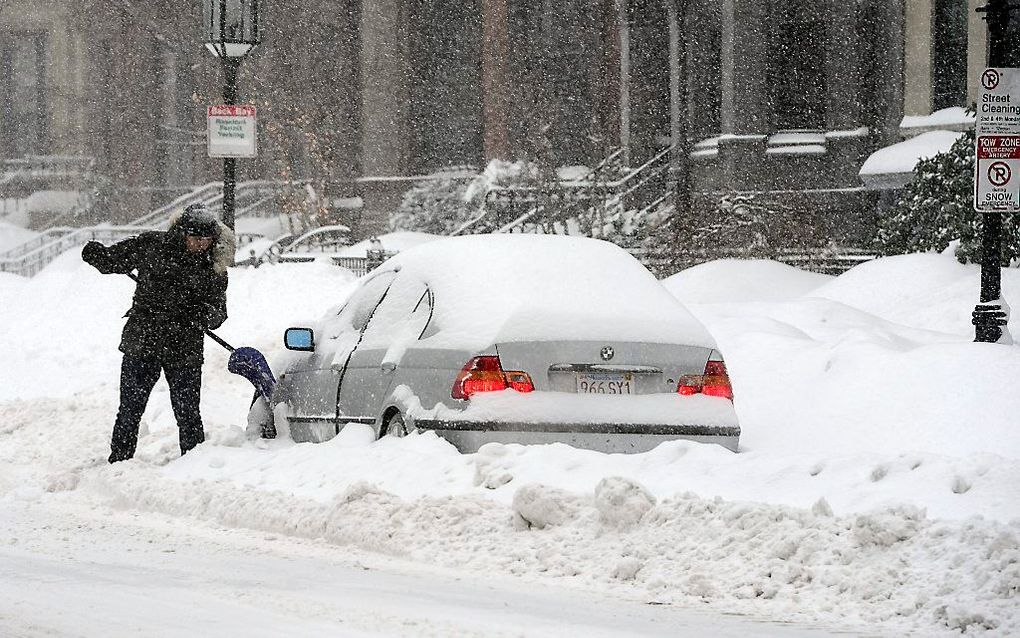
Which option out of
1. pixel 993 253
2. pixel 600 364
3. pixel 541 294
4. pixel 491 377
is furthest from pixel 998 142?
pixel 491 377

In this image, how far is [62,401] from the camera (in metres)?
14.7

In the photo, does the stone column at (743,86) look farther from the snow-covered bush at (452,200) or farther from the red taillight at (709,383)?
the red taillight at (709,383)

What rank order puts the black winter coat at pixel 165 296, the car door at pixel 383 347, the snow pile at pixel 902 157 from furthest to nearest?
the snow pile at pixel 902 157 → the black winter coat at pixel 165 296 → the car door at pixel 383 347

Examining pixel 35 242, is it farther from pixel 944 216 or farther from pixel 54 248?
pixel 944 216

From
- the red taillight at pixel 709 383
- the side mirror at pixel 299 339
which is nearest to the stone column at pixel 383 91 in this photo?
Result: the side mirror at pixel 299 339

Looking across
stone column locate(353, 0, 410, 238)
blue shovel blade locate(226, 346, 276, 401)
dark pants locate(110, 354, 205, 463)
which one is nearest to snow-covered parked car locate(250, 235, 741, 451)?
blue shovel blade locate(226, 346, 276, 401)

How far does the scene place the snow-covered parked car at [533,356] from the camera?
8500 millimetres

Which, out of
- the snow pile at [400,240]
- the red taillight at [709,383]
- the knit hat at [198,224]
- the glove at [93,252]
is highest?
the knit hat at [198,224]

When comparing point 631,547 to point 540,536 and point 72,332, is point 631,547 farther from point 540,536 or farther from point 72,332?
point 72,332

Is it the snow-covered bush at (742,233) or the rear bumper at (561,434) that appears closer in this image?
the rear bumper at (561,434)

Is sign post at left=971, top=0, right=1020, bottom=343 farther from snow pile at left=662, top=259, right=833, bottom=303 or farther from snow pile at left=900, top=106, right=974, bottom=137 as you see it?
snow pile at left=900, top=106, right=974, bottom=137

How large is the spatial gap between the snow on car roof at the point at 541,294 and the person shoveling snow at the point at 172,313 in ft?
5.88

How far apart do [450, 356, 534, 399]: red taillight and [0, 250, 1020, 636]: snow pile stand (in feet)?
1.14

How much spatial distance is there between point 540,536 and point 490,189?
72.4 feet
